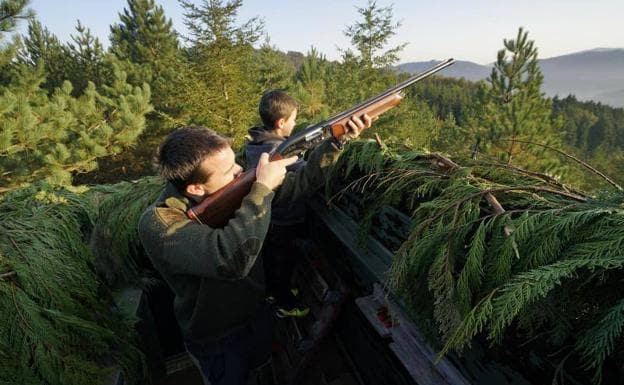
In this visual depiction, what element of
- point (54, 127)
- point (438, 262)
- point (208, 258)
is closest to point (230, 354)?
point (208, 258)

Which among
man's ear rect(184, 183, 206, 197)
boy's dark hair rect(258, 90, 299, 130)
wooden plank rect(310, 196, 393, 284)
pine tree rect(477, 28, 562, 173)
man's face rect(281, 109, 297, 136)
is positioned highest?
boy's dark hair rect(258, 90, 299, 130)

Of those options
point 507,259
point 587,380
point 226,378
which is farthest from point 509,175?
point 226,378

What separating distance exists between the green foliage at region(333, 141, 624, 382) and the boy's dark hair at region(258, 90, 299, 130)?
201 cm

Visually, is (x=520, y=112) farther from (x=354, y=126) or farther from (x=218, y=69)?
(x=354, y=126)

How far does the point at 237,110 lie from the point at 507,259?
736 inches

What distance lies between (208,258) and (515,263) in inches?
54.9

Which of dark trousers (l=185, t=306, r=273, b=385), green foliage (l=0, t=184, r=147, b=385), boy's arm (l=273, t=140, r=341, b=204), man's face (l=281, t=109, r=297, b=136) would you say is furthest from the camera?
man's face (l=281, t=109, r=297, b=136)

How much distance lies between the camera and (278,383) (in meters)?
2.91

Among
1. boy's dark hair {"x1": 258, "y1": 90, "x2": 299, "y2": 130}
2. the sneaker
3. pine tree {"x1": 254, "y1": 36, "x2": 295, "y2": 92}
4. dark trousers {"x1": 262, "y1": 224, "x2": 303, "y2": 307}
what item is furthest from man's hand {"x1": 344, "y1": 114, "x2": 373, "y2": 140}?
pine tree {"x1": 254, "y1": 36, "x2": 295, "y2": 92}

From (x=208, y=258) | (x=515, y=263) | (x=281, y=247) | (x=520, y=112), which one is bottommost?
(x=520, y=112)

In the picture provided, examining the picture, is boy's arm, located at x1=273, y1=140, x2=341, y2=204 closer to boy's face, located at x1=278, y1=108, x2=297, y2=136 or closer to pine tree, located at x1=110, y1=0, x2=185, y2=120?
boy's face, located at x1=278, y1=108, x2=297, y2=136

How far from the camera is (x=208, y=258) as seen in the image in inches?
72.5

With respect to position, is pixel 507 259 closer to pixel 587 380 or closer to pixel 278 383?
pixel 587 380

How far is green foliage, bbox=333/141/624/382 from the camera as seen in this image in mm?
961
